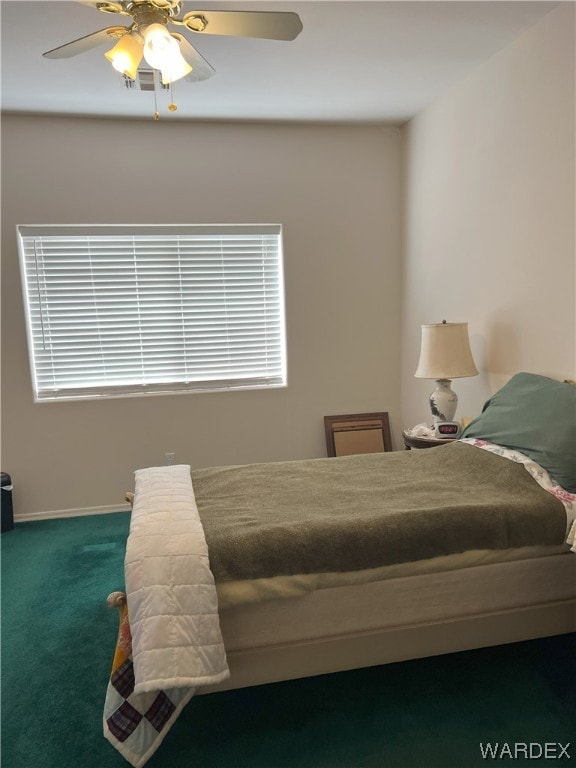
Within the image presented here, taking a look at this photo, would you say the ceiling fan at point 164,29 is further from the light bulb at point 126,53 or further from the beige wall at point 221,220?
the beige wall at point 221,220

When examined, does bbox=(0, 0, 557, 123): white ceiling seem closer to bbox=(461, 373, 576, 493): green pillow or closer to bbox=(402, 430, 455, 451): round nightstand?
bbox=(461, 373, 576, 493): green pillow

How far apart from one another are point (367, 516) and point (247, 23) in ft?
5.78

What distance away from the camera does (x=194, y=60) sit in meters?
2.10

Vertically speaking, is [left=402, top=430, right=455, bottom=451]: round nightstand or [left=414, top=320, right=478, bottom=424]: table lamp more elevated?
[left=414, top=320, right=478, bottom=424]: table lamp

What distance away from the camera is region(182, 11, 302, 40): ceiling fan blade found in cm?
179

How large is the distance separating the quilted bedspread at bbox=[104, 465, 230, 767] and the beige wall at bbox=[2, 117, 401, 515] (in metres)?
2.28

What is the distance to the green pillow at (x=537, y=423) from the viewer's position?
6.97ft

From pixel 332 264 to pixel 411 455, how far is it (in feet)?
6.23

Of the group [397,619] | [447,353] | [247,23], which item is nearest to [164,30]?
[247,23]

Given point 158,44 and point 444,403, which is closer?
point 158,44

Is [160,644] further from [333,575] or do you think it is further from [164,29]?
[164,29]

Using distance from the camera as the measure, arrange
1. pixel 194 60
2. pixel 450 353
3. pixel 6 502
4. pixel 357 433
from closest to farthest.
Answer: pixel 194 60 → pixel 450 353 → pixel 6 502 → pixel 357 433

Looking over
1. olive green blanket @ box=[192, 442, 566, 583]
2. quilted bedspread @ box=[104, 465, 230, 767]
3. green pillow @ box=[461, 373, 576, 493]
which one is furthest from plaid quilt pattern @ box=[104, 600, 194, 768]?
green pillow @ box=[461, 373, 576, 493]

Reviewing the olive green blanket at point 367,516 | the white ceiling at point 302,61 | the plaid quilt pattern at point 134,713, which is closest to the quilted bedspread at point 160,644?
the plaid quilt pattern at point 134,713
